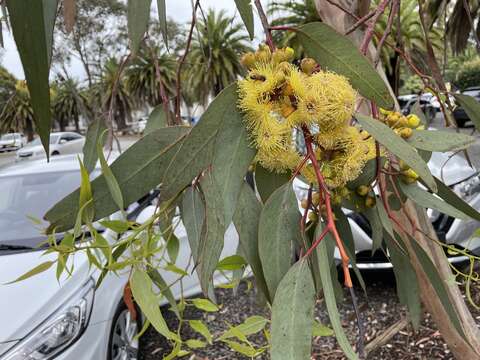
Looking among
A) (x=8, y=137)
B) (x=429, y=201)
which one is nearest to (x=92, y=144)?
(x=429, y=201)

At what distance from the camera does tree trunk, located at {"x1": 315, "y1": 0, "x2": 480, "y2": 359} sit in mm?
927

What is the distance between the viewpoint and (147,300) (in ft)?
1.71

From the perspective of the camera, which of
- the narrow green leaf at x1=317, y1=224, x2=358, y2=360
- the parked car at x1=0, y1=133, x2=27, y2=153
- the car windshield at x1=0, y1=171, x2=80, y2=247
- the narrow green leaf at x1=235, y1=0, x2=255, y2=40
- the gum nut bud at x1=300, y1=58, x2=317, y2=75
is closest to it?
the narrow green leaf at x1=317, y1=224, x2=358, y2=360

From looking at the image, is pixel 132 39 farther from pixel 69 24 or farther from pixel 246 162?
pixel 246 162

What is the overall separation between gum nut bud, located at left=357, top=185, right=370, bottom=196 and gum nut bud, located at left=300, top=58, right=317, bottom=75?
0.78 ft

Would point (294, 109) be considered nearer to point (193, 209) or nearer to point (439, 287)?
point (193, 209)

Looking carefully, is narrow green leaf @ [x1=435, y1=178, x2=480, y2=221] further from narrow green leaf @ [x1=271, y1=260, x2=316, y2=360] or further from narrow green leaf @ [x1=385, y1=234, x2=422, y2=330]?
narrow green leaf @ [x1=271, y1=260, x2=316, y2=360]

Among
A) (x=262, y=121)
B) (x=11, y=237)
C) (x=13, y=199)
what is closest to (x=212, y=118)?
(x=262, y=121)

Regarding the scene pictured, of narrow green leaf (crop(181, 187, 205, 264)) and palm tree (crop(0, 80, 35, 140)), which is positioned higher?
palm tree (crop(0, 80, 35, 140))

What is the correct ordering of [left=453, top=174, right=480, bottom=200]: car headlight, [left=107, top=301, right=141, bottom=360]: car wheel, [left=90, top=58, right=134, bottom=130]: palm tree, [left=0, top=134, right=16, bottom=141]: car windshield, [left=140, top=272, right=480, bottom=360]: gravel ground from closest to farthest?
[left=90, top=58, right=134, bottom=130]: palm tree < [left=107, top=301, right=141, bottom=360]: car wheel < [left=140, top=272, right=480, bottom=360]: gravel ground < [left=0, top=134, right=16, bottom=141]: car windshield < [left=453, top=174, right=480, bottom=200]: car headlight

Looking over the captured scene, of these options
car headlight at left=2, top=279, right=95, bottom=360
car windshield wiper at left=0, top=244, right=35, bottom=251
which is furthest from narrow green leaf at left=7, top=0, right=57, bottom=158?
car windshield wiper at left=0, top=244, right=35, bottom=251

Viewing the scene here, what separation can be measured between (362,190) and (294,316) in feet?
1.02

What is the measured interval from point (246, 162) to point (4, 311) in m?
1.55

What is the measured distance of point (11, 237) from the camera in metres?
2.26
